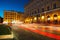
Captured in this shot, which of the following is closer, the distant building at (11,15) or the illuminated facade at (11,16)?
the illuminated facade at (11,16)

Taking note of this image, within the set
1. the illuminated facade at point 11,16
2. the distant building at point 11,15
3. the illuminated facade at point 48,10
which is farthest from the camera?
the distant building at point 11,15

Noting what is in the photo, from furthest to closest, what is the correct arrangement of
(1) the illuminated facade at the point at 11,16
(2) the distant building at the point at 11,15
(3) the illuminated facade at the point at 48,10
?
(2) the distant building at the point at 11,15
(1) the illuminated facade at the point at 11,16
(3) the illuminated facade at the point at 48,10

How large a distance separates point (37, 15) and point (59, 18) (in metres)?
19.3

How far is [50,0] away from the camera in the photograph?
4588cm

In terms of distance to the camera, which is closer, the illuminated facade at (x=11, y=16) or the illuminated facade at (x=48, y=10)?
the illuminated facade at (x=48, y=10)

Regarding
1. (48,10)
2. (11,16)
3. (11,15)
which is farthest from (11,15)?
(48,10)

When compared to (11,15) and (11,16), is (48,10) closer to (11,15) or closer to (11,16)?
(11,15)

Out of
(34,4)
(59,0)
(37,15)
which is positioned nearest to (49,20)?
(59,0)

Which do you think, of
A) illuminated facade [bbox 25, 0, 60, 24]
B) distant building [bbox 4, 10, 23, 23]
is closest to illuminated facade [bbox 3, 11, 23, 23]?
distant building [bbox 4, 10, 23, 23]

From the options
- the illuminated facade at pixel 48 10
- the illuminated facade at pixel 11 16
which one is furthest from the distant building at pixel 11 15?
the illuminated facade at pixel 48 10

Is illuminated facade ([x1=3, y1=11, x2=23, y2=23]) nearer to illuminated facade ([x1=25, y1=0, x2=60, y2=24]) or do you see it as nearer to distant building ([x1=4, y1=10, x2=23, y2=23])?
distant building ([x1=4, y1=10, x2=23, y2=23])

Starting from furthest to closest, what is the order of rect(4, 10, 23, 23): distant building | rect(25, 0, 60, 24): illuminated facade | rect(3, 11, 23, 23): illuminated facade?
rect(4, 10, 23, 23): distant building, rect(3, 11, 23, 23): illuminated facade, rect(25, 0, 60, 24): illuminated facade

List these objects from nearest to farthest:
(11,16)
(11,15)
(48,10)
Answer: (48,10) < (11,15) < (11,16)

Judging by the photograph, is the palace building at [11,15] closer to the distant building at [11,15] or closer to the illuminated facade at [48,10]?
the distant building at [11,15]
